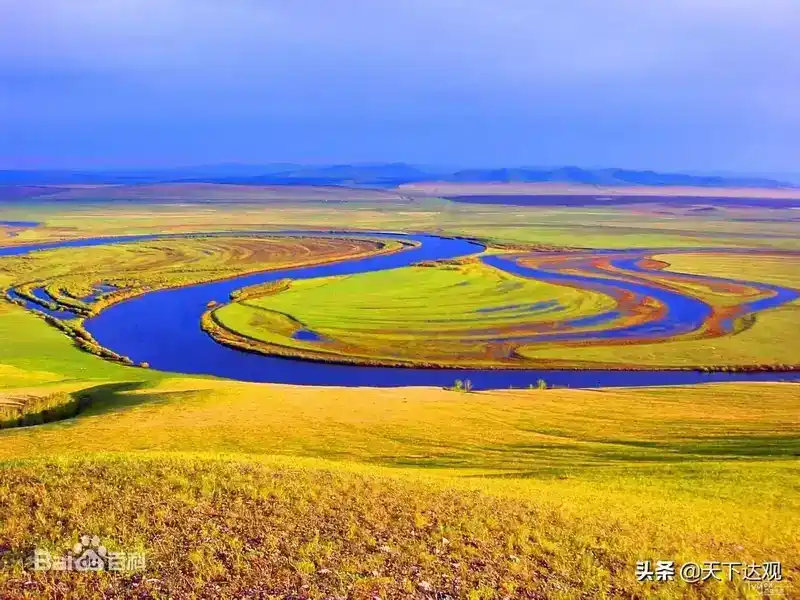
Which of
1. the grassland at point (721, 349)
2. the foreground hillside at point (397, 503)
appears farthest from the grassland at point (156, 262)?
the foreground hillside at point (397, 503)

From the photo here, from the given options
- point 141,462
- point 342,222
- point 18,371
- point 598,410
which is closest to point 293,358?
point 18,371

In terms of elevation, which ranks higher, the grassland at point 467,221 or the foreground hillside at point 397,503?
the grassland at point 467,221

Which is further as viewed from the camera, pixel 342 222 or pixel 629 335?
pixel 342 222

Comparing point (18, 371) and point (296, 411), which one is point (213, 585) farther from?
point (18, 371)

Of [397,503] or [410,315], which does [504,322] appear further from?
[397,503]

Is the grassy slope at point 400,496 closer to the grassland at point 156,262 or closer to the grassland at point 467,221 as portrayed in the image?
the grassland at point 156,262

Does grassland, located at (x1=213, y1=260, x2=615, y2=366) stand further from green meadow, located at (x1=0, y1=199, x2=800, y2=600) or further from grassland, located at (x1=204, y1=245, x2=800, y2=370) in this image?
green meadow, located at (x1=0, y1=199, x2=800, y2=600)
